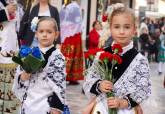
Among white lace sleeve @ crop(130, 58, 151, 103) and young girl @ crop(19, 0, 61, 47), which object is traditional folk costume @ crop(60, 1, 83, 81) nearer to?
young girl @ crop(19, 0, 61, 47)

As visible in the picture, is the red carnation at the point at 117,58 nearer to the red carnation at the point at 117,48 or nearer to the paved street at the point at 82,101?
the red carnation at the point at 117,48

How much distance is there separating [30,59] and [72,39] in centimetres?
660

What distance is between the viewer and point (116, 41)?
372 cm

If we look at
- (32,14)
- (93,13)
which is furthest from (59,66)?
(93,13)

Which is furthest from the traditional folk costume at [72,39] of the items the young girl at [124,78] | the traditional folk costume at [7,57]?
the young girl at [124,78]

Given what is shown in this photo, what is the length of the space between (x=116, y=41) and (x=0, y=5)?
2.26 meters

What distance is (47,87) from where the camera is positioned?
4.06 meters

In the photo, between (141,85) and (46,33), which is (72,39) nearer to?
(46,33)

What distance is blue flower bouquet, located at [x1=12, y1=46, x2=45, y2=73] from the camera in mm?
3845

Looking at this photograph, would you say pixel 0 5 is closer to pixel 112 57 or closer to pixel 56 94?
pixel 56 94

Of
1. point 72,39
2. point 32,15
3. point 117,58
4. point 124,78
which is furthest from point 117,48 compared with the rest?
point 72,39

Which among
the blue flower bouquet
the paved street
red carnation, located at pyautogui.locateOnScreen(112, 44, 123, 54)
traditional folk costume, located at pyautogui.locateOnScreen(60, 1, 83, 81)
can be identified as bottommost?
the paved street

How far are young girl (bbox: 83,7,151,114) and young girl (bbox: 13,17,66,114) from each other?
13.4 inches

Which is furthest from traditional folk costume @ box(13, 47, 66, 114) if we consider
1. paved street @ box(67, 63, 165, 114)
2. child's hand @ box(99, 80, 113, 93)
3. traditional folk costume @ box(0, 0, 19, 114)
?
paved street @ box(67, 63, 165, 114)
